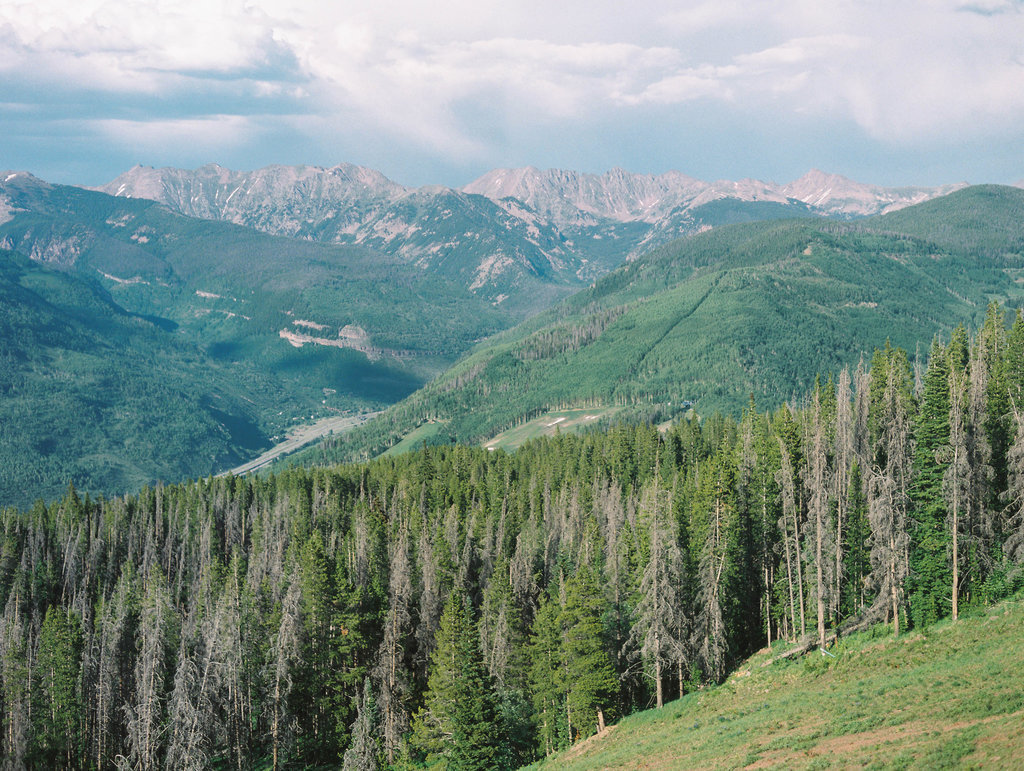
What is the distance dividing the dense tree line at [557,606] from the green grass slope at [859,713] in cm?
343

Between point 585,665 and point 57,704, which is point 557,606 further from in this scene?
point 57,704

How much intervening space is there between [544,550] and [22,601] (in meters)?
83.2

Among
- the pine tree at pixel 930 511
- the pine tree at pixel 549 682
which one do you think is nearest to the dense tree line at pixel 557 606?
the pine tree at pixel 930 511

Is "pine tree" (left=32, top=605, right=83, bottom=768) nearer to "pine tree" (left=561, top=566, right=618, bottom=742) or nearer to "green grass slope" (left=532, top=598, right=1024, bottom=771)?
"green grass slope" (left=532, top=598, right=1024, bottom=771)

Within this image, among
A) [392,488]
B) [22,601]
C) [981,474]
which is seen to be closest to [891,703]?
[981,474]

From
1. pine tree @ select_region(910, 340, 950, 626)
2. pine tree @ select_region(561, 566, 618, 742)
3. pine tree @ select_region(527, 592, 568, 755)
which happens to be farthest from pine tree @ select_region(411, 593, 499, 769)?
pine tree @ select_region(910, 340, 950, 626)

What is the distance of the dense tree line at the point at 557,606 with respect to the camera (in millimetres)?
58438

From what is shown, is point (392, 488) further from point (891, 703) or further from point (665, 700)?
point (891, 703)

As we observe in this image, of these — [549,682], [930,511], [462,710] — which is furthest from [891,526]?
[462,710]

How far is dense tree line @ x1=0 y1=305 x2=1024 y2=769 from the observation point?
58.4 meters

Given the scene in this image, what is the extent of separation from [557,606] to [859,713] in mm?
30267

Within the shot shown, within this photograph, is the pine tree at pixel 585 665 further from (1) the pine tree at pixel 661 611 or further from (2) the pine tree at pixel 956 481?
(2) the pine tree at pixel 956 481

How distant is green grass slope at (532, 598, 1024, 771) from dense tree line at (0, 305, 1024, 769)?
3.43m

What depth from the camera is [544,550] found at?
98.7 metres
